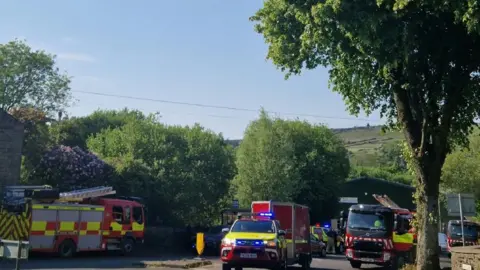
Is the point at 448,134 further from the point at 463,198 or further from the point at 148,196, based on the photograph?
the point at 148,196

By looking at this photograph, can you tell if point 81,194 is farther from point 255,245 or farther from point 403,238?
point 403,238

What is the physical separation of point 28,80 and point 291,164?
77.1 feet

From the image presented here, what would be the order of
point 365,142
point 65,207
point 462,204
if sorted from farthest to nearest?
point 365,142 → point 65,207 → point 462,204

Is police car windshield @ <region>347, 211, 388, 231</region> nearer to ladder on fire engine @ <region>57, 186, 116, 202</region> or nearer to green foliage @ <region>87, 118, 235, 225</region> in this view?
ladder on fire engine @ <region>57, 186, 116, 202</region>

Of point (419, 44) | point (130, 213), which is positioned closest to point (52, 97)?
point (130, 213)

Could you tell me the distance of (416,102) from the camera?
1864 cm

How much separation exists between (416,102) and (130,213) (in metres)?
17.3

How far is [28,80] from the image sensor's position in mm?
46625

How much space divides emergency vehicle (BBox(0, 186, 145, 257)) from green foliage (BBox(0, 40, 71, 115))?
66.4ft

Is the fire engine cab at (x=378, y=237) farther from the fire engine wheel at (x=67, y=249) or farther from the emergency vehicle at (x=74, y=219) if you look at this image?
the fire engine wheel at (x=67, y=249)

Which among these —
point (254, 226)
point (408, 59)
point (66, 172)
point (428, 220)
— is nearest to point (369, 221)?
point (428, 220)

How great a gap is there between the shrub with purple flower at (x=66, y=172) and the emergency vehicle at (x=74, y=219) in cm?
685

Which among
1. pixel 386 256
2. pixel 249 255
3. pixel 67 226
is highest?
pixel 67 226

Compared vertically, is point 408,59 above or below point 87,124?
below
